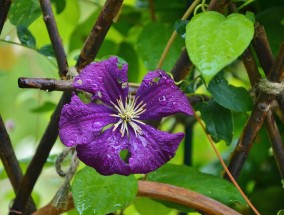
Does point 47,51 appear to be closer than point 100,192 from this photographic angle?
No

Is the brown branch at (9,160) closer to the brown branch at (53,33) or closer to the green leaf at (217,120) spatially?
the brown branch at (53,33)

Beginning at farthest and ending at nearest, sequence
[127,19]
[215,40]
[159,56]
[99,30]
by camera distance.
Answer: [127,19] → [159,56] → [99,30] → [215,40]

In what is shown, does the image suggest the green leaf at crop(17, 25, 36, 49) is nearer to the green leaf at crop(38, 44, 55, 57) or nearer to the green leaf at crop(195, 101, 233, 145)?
the green leaf at crop(38, 44, 55, 57)

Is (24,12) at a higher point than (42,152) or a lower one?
higher

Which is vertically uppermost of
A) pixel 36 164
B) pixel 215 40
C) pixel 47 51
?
pixel 215 40

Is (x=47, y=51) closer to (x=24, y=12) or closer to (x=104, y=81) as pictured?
(x=24, y=12)

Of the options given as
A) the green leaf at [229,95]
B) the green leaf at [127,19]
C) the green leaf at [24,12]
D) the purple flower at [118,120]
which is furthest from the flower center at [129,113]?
the green leaf at [127,19]

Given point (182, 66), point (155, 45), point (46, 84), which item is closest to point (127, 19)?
point (155, 45)
